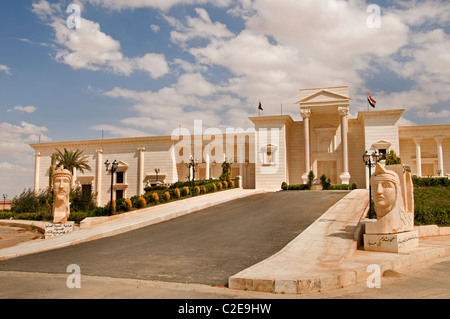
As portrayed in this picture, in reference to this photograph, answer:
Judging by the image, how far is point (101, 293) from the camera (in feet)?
22.1

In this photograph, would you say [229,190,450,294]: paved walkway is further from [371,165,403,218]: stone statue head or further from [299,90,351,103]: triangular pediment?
[299,90,351,103]: triangular pediment

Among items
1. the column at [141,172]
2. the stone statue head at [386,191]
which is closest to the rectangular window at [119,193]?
the column at [141,172]

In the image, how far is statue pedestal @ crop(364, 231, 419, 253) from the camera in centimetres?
1012

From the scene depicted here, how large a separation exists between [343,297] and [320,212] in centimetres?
1160

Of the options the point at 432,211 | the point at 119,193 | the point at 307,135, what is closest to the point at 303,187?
the point at 307,135

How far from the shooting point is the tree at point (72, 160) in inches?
1732

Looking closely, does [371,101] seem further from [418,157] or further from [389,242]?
[389,242]

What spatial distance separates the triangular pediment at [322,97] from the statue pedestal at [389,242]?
1093 inches

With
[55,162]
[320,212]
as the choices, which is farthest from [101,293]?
[55,162]

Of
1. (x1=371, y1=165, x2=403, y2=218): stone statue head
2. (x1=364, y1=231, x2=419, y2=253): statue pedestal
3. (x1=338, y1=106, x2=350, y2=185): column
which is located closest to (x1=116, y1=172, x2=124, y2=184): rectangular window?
(x1=338, y1=106, x2=350, y2=185): column

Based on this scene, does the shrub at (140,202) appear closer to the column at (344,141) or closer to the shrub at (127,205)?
the shrub at (127,205)

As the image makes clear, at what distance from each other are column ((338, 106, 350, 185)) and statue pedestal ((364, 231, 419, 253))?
990 inches

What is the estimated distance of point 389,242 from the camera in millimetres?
10203
